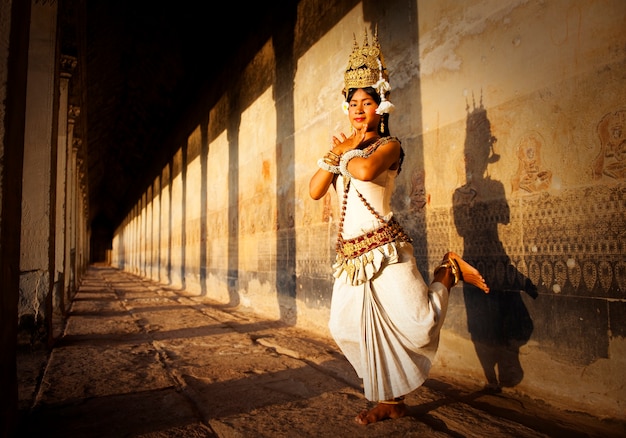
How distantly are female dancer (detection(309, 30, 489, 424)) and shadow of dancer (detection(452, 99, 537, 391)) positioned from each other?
749 mm

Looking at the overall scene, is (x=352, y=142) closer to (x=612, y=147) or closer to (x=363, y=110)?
(x=363, y=110)

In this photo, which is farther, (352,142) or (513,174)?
(513,174)

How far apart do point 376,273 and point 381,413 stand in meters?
0.74

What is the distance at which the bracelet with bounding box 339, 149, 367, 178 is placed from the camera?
6.48 feet

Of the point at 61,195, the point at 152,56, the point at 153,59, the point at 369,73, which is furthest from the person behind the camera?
the point at 153,59

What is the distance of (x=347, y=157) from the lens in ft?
6.56

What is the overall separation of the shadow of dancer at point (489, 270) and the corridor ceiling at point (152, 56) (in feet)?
14.6

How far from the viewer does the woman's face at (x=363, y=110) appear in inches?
81.8

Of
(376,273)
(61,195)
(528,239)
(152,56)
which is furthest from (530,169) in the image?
(152,56)

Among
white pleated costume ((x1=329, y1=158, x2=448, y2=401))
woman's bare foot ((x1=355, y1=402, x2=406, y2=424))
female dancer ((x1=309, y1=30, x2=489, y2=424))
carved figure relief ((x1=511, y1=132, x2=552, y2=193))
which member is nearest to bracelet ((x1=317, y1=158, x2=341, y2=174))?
female dancer ((x1=309, y1=30, x2=489, y2=424))

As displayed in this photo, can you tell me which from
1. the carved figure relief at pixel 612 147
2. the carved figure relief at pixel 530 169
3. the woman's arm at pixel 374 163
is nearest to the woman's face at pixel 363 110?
the woman's arm at pixel 374 163

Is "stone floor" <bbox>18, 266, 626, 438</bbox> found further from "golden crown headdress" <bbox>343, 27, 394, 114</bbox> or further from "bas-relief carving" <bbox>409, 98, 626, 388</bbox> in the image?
"golden crown headdress" <bbox>343, 27, 394, 114</bbox>

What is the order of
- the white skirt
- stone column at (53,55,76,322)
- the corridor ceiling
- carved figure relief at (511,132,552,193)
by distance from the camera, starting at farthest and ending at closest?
the corridor ceiling
stone column at (53,55,76,322)
carved figure relief at (511,132,552,193)
the white skirt

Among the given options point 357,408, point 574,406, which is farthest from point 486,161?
point 357,408
